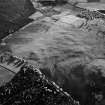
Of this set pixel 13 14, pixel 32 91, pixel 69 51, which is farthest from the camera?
pixel 13 14

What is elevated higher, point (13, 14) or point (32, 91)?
point (13, 14)

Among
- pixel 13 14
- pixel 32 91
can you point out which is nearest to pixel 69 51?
pixel 32 91

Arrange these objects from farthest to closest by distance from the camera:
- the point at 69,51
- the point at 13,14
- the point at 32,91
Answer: the point at 13,14, the point at 69,51, the point at 32,91

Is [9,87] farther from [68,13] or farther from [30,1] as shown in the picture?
[30,1]

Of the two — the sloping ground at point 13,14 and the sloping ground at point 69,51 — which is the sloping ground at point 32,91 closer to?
the sloping ground at point 69,51

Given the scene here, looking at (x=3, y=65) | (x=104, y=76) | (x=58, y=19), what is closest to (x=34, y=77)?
(x=3, y=65)

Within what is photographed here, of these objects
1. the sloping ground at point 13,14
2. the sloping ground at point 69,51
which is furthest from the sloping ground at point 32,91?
the sloping ground at point 13,14

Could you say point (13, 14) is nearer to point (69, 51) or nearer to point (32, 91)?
point (69, 51)

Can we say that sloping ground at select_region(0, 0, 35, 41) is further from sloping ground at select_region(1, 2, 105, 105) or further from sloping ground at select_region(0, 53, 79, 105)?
sloping ground at select_region(0, 53, 79, 105)
